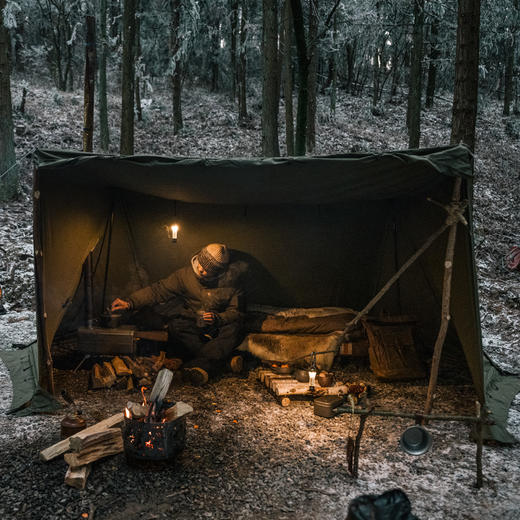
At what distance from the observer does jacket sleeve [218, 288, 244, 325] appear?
210 inches

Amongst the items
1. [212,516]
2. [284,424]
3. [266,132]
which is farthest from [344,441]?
[266,132]

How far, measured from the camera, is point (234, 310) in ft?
17.7

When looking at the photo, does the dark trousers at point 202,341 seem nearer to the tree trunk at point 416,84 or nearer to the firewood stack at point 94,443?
the firewood stack at point 94,443

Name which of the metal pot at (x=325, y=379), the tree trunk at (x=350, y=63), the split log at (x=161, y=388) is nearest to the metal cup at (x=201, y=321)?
the metal pot at (x=325, y=379)

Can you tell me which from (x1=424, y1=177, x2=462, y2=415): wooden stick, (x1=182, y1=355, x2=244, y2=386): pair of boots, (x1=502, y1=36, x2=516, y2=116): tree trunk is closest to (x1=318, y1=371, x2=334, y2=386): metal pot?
(x1=424, y1=177, x2=462, y2=415): wooden stick

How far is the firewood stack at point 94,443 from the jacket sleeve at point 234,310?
2.00m

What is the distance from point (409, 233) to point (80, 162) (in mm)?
3445

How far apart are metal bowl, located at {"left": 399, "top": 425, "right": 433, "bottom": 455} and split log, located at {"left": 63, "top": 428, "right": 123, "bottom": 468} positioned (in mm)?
1830

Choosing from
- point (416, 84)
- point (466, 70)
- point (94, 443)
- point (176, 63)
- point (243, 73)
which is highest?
point (176, 63)

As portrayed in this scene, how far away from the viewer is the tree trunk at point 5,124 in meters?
9.27

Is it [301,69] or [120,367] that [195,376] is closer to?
[120,367]

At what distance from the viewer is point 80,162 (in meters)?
3.95

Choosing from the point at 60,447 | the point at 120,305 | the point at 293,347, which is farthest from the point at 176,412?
the point at 120,305

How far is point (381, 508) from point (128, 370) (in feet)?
10.6
